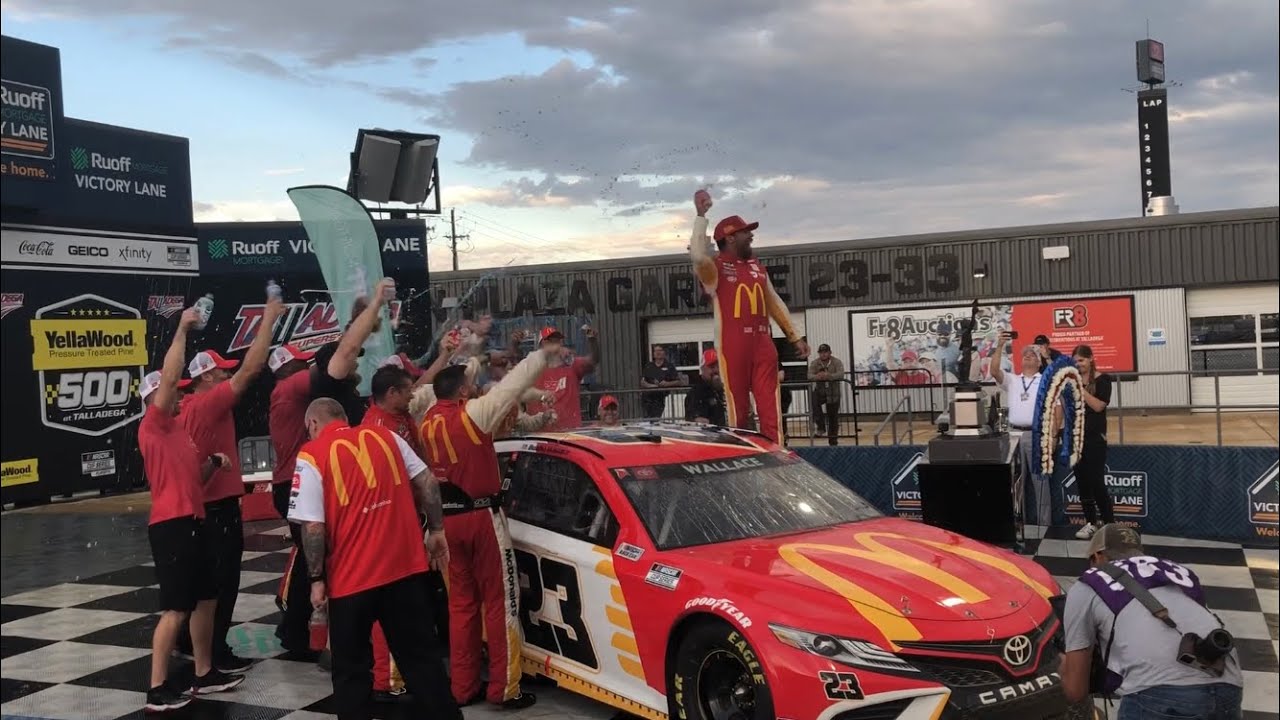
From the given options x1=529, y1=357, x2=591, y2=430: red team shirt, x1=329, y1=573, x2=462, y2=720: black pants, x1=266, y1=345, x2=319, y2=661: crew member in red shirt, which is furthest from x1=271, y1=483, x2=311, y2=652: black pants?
x1=529, y1=357, x2=591, y2=430: red team shirt

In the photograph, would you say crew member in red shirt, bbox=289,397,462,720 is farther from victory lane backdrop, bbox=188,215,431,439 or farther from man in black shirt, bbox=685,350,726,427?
victory lane backdrop, bbox=188,215,431,439

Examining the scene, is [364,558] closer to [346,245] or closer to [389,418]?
[389,418]

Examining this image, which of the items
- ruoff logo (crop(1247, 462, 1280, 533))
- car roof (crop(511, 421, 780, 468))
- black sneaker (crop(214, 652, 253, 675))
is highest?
car roof (crop(511, 421, 780, 468))

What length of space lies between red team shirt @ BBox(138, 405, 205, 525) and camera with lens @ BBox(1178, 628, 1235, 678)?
4.63 meters

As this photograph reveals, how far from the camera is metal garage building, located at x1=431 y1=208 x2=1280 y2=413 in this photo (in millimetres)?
20531

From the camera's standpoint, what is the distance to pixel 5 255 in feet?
42.7

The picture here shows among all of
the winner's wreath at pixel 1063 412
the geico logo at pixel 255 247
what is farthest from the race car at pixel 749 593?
the geico logo at pixel 255 247

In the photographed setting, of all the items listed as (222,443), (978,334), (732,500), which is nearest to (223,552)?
(222,443)

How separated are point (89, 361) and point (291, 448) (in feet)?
30.8

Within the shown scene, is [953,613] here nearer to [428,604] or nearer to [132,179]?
[428,604]

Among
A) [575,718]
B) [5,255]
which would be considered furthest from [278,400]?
[5,255]

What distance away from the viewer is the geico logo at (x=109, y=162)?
13.5m

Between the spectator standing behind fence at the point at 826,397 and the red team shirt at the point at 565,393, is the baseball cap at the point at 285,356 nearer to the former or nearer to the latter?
the red team shirt at the point at 565,393

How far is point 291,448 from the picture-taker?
6.29 m
